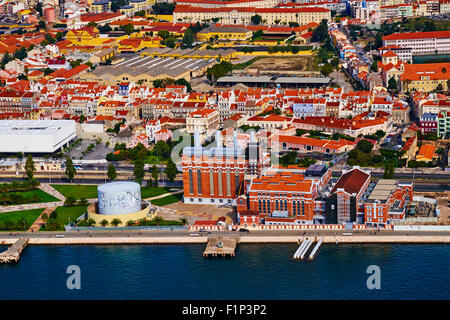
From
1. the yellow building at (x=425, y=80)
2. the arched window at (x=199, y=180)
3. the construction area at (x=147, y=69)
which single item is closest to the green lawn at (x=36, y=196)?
the arched window at (x=199, y=180)

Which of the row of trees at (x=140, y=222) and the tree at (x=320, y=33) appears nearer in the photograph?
the row of trees at (x=140, y=222)

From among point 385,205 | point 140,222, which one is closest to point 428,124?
point 385,205

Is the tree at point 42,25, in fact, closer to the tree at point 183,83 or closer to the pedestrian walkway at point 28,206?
the tree at point 183,83

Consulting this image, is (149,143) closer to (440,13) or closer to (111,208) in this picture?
(111,208)

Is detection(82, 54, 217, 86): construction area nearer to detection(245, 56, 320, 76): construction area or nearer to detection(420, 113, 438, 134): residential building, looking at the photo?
detection(245, 56, 320, 76): construction area

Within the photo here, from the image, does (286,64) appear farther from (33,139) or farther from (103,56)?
(33,139)

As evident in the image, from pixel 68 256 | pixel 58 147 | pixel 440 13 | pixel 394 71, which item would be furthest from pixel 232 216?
pixel 440 13
